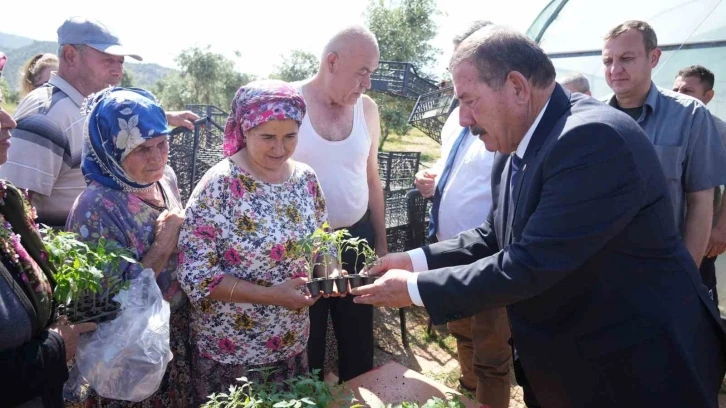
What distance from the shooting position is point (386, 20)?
1838 cm

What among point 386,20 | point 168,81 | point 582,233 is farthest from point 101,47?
point 168,81

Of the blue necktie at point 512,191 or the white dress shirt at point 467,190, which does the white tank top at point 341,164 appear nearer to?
the white dress shirt at point 467,190

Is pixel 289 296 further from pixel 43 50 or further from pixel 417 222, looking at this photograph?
pixel 43 50

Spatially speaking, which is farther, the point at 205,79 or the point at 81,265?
the point at 205,79

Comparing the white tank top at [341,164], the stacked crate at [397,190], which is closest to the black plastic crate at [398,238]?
the stacked crate at [397,190]

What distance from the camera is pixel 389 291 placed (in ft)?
6.97

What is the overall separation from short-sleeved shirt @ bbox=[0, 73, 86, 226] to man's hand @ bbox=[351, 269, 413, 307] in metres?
1.80

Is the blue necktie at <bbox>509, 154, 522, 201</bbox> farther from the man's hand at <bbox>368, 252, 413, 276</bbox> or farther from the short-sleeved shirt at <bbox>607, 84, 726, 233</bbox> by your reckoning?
the short-sleeved shirt at <bbox>607, 84, 726, 233</bbox>

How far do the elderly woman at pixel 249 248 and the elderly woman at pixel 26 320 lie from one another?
0.56 metres

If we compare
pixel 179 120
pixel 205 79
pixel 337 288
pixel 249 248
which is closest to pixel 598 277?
pixel 337 288

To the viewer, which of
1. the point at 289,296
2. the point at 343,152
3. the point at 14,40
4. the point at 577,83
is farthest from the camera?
the point at 14,40

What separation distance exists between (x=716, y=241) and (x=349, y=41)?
108 inches

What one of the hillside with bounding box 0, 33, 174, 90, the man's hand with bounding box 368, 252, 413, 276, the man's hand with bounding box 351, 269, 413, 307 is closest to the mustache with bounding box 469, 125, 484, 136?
the man's hand with bounding box 351, 269, 413, 307

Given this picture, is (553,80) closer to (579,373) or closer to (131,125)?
(579,373)
